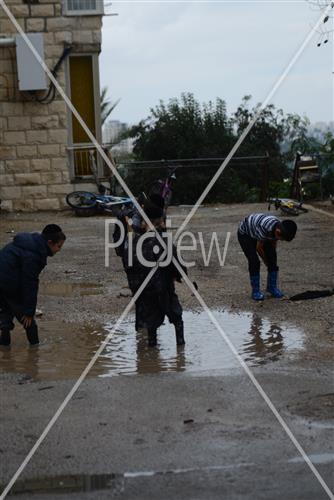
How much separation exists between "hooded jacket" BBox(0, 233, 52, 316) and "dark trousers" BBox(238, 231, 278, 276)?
3024 mm

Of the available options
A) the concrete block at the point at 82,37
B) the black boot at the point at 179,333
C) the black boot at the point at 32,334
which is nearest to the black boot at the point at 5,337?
the black boot at the point at 32,334

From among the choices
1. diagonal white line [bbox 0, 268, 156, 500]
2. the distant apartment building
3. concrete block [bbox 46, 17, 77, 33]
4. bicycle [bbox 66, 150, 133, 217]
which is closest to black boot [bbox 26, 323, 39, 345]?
diagonal white line [bbox 0, 268, 156, 500]

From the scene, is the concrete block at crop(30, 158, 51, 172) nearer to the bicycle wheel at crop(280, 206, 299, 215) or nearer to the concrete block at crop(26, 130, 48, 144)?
the concrete block at crop(26, 130, 48, 144)

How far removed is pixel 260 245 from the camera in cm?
1175

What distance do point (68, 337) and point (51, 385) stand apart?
2.13 metres

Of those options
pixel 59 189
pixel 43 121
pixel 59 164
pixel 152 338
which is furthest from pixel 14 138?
pixel 152 338

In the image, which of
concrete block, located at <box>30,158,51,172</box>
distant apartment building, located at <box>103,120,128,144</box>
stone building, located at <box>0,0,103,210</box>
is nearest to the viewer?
stone building, located at <box>0,0,103,210</box>

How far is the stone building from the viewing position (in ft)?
71.4

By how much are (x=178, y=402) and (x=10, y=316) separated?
9.38 feet

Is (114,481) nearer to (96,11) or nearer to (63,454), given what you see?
(63,454)

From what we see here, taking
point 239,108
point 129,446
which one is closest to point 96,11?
point 239,108

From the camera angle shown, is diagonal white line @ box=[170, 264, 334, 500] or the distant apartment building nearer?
diagonal white line @ box=[170, 264, 334, 500]

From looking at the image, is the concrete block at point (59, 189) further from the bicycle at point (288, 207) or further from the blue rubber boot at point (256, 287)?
the blue rubber boot at point (256, 287)

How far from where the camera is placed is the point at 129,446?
20.3 ft
